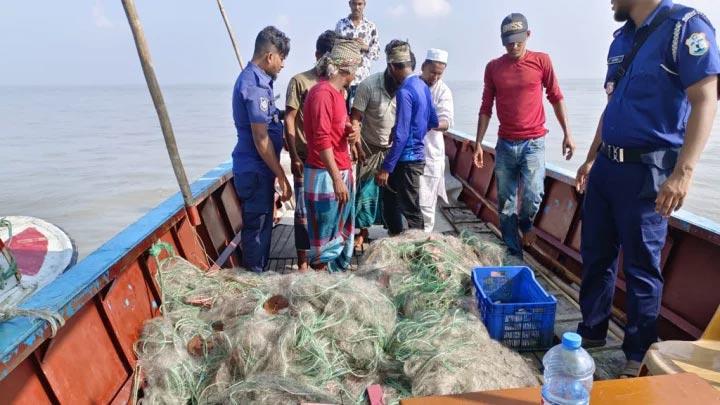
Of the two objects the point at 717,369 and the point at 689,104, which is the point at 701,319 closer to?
the point at 717,369

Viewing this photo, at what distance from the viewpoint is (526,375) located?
2508 millimetres

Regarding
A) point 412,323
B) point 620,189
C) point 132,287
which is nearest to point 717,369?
point 620,189

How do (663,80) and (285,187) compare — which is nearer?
(663,80)

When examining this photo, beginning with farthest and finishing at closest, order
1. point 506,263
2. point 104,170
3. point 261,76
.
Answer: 1. point 104,170
2. point 506,263
3. point 261,76

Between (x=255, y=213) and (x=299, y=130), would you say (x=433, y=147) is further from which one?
(x=255, y=213)

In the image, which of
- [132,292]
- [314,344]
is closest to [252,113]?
[132,292]

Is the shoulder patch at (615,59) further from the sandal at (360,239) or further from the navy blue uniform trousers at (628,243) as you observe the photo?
the sandal at (360,239)

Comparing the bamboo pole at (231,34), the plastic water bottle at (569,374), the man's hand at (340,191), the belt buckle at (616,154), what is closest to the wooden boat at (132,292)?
the belt buckle at (616,154)

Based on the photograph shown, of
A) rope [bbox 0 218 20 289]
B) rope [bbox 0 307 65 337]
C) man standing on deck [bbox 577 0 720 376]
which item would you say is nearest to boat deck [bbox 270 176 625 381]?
man standing on deck [bbox 577 0 720 376]

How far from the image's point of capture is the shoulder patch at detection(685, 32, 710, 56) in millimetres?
2178

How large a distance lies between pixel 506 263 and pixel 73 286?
3232mm

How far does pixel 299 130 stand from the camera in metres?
4.35

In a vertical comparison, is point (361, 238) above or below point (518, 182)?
below

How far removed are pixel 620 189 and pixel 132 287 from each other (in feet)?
9.54
